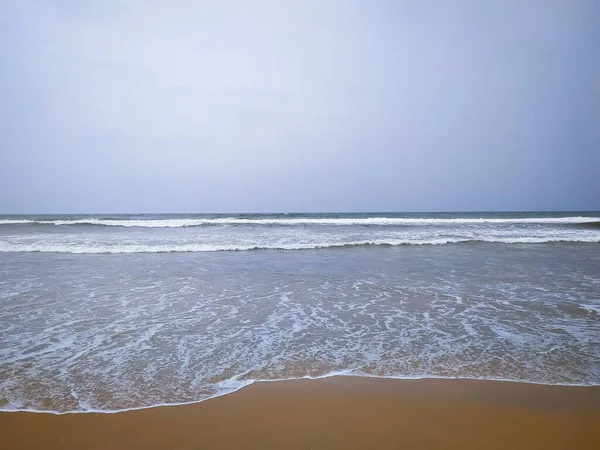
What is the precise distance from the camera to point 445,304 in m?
5.62

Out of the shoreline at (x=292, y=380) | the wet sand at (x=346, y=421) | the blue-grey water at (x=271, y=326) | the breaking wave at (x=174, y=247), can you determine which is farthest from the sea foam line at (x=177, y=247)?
the wet sand at (x=346, y=421)

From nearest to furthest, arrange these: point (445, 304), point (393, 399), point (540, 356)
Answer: point (393, 399) → point (540, 356) → point (445, 304)

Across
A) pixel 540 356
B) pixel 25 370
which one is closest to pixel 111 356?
pixel 25 370

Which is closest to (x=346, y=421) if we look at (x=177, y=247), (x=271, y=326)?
(x=271, y=326)

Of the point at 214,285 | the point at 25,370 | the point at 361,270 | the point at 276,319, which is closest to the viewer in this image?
the point at 25,370

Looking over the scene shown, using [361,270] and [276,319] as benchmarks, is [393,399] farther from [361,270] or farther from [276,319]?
[361,270]

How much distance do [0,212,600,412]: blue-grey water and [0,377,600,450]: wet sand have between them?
22cm

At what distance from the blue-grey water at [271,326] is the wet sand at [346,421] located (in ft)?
0.71

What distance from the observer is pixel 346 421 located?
2402 mm

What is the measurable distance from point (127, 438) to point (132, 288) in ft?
16.9

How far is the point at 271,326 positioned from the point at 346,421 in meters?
2.31

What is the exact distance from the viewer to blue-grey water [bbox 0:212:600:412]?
3106mm

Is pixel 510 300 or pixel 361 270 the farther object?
pixel 361 270

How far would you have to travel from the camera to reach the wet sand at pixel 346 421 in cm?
218
